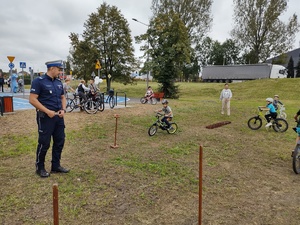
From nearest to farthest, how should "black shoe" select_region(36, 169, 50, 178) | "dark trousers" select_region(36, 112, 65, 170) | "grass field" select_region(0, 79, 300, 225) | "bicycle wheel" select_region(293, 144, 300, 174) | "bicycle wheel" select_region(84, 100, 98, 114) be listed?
"grass field" select_region(0, 79, 300, 225)
"dark trousers" select_region(36, 112, 65, 170)
"black shoe" select_region(36, 169, 50, 178)
"bicycle wheel" select_region(293, 144, 300, 174)
"bicycle wheel" select_region(84, 100, 98, 114)

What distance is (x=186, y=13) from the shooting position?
35125 millimetres

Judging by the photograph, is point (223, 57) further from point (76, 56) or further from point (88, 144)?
point (88, 144)

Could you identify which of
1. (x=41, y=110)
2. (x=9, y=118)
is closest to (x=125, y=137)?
(x=41, y=110)

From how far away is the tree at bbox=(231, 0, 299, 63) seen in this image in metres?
36.2

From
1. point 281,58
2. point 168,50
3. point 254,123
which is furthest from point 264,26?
point 254,123

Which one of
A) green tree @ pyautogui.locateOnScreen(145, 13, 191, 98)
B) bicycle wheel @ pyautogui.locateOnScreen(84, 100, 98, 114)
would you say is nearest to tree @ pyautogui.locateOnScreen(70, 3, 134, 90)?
green tree @ pyautogui.locateOnScreen(145, 13, 191, 98)

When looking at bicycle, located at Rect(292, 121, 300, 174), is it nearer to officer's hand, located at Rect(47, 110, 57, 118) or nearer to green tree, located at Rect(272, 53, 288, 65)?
officer's hand, located at Rect(47, 110, 57, 118)

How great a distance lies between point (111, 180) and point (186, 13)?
115 ft

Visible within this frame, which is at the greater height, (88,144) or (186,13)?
(186,13)

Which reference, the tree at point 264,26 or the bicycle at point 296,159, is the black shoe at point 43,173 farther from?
the tree at point 264,26

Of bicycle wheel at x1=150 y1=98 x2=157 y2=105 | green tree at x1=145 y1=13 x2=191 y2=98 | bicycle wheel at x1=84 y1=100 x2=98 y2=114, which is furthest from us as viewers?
green tree at x1=145 y1=13 x2=191 y2=98

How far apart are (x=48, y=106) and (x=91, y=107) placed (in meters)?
7.65

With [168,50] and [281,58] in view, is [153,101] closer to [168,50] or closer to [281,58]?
[168,50]

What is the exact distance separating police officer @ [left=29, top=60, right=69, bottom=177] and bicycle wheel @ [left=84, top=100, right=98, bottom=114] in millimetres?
7250
